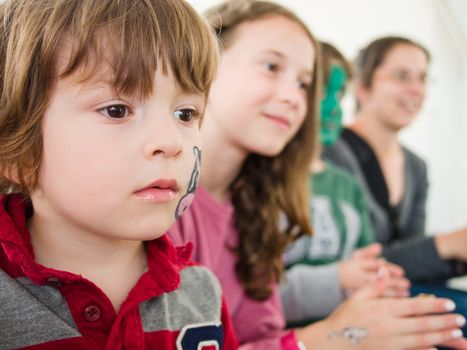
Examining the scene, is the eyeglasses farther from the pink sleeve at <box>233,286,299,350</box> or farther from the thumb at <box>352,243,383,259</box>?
the pink sleeve at <box>233,286,299,350</box>

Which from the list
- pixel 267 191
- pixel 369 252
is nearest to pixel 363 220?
pixel 369 252

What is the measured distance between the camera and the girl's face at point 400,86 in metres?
1.65

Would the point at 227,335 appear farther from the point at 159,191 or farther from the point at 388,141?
the point at 388,141

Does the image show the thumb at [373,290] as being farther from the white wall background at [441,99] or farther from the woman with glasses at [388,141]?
the white wall background at [441,99]

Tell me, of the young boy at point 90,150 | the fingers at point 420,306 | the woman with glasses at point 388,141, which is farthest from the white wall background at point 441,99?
the young boy at point 90,150

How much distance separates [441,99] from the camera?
271cm

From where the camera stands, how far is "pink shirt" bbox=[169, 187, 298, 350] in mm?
820

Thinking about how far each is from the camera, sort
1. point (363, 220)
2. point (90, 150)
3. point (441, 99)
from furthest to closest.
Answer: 1. point (441, 99)
2. point (363, 220)
3. point (90, 150)

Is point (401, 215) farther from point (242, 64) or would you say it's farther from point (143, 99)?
point (143, 99)

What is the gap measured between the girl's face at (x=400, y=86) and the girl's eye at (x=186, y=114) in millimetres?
1259

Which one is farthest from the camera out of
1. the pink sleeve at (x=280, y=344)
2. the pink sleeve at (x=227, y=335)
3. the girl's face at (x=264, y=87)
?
the girl's face at (x=264, y=87)

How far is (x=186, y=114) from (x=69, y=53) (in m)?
0.12

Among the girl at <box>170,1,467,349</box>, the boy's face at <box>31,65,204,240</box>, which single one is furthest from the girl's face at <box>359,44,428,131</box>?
the boy's face at <box>31,65,204,240</box>

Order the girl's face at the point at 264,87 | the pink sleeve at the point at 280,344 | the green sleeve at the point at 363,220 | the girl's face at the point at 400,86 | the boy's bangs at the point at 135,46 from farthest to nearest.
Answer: the girl's face at the point at 400,86
the green sleeve at the point at 363,220
the girl's face at the point at 264,87
the pink sleeve at the point at 280,344
the boy's bangs at the point at 135,46
